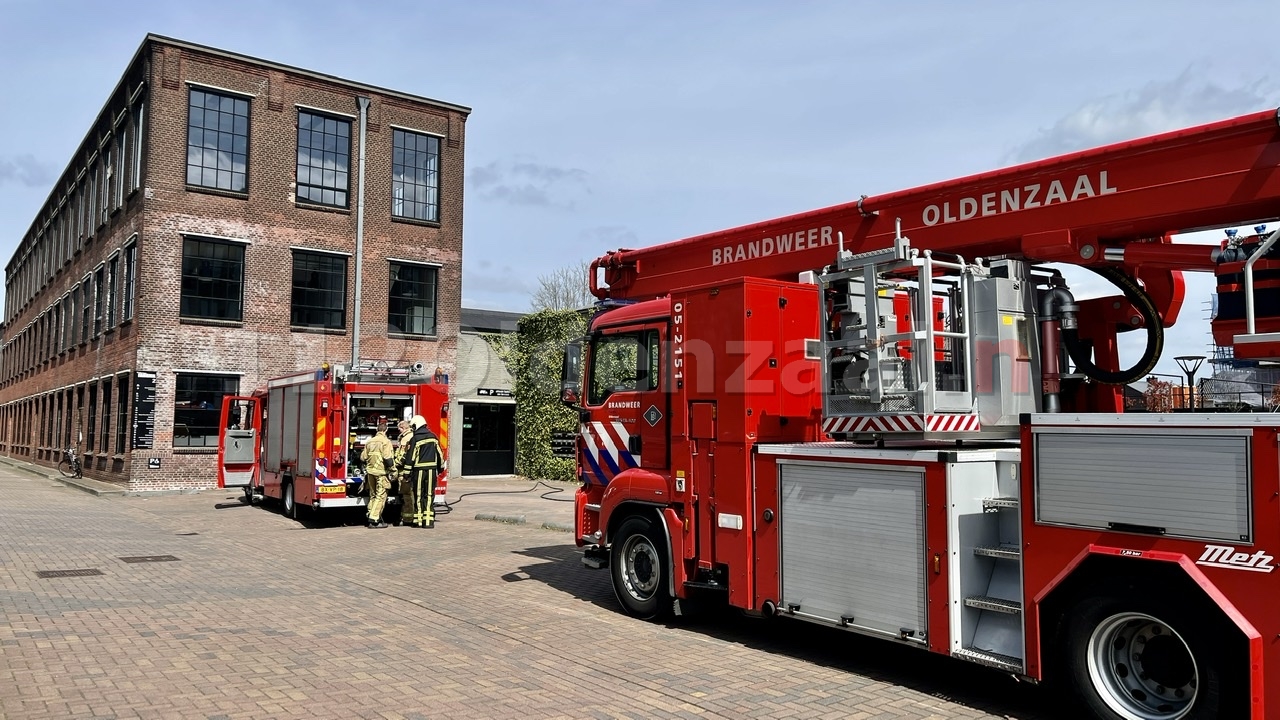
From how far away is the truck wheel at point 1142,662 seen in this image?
4648mm

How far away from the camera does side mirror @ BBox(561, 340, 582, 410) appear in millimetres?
9312

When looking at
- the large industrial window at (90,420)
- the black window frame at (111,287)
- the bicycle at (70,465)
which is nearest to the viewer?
the black window frame at (111,287)

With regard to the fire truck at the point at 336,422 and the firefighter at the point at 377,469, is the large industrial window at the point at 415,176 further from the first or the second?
the firefighter at the point at 377,469

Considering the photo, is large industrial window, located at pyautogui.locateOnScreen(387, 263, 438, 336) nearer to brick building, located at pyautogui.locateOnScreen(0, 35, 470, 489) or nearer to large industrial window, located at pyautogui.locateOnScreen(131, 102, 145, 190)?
brick building, located at pyautogui.locateOnScreen(0, 35, 470, 489)

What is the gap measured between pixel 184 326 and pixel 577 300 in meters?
23.0

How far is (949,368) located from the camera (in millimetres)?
6406

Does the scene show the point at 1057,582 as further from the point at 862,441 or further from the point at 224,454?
the point at 224,454

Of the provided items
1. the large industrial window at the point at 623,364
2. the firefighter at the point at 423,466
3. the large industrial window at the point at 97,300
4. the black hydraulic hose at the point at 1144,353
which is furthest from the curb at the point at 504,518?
the large industrial window at the point at 97,300

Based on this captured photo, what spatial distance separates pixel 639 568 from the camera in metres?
8.59

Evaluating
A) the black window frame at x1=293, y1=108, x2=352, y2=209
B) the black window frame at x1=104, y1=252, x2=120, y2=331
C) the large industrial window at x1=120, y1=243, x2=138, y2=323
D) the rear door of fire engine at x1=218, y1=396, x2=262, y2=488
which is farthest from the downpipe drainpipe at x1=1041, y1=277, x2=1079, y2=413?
the black window frame at x1=104, y1=252, x2=120, y2=331

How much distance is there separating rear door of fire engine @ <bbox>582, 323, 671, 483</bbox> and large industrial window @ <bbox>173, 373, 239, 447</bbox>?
18676 millimetres

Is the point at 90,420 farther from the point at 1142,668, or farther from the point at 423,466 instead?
the point at 1142,668

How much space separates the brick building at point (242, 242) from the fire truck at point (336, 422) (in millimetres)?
7977

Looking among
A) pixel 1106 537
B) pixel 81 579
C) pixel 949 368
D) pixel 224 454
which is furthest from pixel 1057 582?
pixel 224 454
